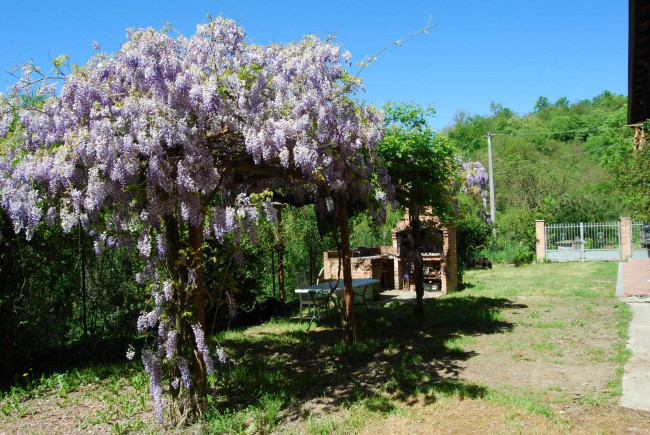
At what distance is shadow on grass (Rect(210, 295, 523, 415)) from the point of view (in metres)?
5.50

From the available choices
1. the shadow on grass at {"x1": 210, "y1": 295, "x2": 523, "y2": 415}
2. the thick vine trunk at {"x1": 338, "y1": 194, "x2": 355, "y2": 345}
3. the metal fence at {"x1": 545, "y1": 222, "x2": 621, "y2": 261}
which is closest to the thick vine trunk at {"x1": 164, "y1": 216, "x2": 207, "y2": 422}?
the shadow on grass at {"x1": 210, "y1": 295, "x2": 523, "y2": 415}

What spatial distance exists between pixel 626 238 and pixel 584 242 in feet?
6.36

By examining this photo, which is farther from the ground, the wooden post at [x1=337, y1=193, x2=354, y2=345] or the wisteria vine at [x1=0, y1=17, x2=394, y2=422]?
the wisteria vine at [x1=0, y1=17, x2=394, y2=422]

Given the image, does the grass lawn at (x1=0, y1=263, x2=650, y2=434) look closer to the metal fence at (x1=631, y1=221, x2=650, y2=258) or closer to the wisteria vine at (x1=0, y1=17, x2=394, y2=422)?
the wisteria vine at (x1=0, y1=17, x2=394, y2=422)

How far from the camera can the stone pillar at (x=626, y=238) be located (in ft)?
78.8

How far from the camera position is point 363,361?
272 inches

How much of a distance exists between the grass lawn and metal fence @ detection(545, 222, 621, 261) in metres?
15.5

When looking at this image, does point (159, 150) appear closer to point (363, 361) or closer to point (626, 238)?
Result: point (363, 361)

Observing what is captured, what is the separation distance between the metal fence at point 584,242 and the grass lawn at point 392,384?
1551cm

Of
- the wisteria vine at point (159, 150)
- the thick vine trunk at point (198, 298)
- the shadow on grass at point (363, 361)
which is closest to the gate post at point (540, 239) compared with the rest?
the shadow on grass at point (363, 361)

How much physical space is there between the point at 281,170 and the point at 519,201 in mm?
32359

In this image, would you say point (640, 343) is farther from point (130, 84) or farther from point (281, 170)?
point (130, 84)

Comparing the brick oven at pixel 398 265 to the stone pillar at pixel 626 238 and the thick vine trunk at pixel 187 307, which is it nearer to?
the thick vine trunk at pixel 187 307

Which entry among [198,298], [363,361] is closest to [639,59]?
[363,361]
